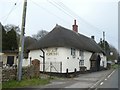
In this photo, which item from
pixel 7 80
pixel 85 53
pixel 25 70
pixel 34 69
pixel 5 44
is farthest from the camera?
pixel 5 44

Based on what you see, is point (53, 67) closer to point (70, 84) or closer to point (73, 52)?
point (73, 52)

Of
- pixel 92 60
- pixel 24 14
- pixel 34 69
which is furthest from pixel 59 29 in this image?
pixel 24 14

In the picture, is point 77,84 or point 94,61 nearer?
point 77,84

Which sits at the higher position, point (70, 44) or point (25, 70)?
point (70, 44)

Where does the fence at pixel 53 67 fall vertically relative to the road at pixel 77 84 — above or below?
above

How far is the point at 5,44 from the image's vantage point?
183 feet

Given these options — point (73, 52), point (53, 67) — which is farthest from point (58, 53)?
point (73, 52)

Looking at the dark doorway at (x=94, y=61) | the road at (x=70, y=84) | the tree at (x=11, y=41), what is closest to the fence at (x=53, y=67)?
the road at (x=70, y=84)

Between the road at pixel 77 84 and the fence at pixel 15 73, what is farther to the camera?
the fence at pixel 15 73

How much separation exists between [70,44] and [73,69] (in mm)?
3524

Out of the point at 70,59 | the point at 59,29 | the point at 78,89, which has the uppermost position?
the point at 59,29

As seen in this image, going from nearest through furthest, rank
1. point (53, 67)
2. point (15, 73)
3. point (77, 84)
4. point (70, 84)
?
point (15, 73) < point (70, 84) < point (77, 84) < point (53, 67)

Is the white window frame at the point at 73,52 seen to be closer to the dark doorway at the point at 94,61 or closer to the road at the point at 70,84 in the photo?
the dark doorway at the point at 94,61

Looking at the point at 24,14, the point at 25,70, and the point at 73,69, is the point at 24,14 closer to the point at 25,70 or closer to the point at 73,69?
the point at 25,70
